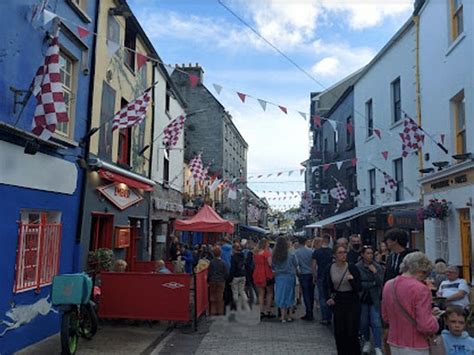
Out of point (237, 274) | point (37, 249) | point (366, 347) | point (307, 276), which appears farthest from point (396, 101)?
point (37, 249)

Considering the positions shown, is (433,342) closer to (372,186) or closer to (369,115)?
(372,186)

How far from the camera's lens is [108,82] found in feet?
35.9

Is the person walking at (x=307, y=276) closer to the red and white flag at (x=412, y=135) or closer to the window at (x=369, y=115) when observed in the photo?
the red and white flag at (x=412, y=135)

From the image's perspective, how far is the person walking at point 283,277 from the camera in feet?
31.3

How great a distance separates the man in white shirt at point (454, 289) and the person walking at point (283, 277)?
299cm

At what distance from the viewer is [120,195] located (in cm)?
1167

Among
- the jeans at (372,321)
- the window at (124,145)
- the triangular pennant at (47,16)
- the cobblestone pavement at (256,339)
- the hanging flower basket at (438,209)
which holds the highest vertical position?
the triangular pennant at (47,16)

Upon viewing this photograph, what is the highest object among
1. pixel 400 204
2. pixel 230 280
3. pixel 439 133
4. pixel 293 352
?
pixel 439 133

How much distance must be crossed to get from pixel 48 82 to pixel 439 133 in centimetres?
992

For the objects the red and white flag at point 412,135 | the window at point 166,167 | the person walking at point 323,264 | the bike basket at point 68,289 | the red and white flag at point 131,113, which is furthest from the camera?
the window at point 166,167

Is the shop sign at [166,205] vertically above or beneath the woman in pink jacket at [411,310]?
above

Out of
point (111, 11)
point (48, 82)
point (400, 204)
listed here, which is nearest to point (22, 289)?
point (48, 82)

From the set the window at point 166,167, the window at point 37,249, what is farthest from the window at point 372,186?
the window at point 37,249

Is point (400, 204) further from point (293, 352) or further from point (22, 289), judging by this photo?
point (22, 289)
